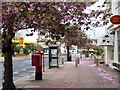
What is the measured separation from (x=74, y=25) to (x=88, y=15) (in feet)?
2.69

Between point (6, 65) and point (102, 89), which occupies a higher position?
point (6, 65)

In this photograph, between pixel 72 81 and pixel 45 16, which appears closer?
pixel 45 16

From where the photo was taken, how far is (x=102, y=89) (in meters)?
15.5

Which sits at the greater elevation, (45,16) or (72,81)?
(45,16)

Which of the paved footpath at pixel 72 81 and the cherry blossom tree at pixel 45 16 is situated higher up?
the cherry blossom tree at pixel 45 16

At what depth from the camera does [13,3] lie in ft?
35.9

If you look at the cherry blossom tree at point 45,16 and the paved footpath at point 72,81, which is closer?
the cherry blossom tree at point 45,16

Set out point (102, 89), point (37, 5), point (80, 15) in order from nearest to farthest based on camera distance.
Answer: point (37, 5) < point (80, 15) < point (102, 89)

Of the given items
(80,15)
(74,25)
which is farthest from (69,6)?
(74,25)

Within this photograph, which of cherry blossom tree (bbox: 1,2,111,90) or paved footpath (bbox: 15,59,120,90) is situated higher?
cherry blossom tree (bbox: 1,2,111,90)

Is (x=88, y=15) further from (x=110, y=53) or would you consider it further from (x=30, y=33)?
(x=110, y=53)

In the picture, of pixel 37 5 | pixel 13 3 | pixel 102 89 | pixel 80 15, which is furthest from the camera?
pixel 102 89

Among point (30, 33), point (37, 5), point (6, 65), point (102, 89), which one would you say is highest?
point (37, 5)

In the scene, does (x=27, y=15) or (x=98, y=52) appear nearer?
(x=27, y=15)
